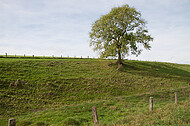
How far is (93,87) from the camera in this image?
26547mm

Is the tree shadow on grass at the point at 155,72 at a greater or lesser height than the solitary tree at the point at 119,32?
lesser

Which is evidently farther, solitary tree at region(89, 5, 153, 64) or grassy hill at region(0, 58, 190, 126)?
solitary tree at region(89, 5, 153, 64)

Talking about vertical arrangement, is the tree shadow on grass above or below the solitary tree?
below

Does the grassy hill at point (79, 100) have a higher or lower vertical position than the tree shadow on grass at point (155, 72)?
lower

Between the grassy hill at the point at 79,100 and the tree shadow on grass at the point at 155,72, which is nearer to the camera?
the grassy hill at the point at 79,100

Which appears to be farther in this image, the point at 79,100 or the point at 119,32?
the point at 119,32

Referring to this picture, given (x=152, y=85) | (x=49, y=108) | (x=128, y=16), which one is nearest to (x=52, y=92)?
(x=49, y=108)

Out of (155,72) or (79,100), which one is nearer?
(79,100)

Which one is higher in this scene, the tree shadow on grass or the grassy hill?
the tree shadow on grass

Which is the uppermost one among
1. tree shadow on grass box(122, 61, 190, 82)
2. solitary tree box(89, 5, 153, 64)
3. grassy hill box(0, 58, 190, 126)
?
solitary tree box(89, 5, 153, 64)

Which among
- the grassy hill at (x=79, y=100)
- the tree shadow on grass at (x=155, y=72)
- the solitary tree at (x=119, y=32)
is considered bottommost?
the grassy hill at (x=79, y=100)

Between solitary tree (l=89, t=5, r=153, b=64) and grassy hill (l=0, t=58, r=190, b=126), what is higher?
solitary tree (l=89, t=5, r=153, b=64)

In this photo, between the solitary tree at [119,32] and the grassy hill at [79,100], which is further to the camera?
the solitary tree at [119,32]

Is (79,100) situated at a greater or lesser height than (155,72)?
lesser
